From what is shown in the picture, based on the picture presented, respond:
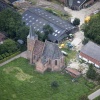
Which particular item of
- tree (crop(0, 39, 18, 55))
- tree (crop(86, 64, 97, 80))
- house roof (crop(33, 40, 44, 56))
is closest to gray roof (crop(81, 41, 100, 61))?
tree (crop(86, 64, 97, 80))

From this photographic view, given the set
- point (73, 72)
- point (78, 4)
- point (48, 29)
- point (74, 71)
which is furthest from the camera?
point (78, 4)

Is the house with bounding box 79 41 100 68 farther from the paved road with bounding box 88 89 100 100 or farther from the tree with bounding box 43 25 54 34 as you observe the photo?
the tree with bounding box 43 25 54 34

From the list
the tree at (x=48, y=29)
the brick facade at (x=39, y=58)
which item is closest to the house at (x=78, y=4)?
the tree at (x=48, y=29)

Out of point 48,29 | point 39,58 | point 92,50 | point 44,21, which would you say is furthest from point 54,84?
point 44,21

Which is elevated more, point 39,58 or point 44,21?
point 44,21

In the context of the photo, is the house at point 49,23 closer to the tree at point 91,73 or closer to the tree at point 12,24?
the tree at point 12,24

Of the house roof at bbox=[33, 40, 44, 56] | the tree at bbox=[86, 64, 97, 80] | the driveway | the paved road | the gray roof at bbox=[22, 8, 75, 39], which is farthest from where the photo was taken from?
the driveway

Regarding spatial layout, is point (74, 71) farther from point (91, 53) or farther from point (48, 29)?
point (48, 29)
